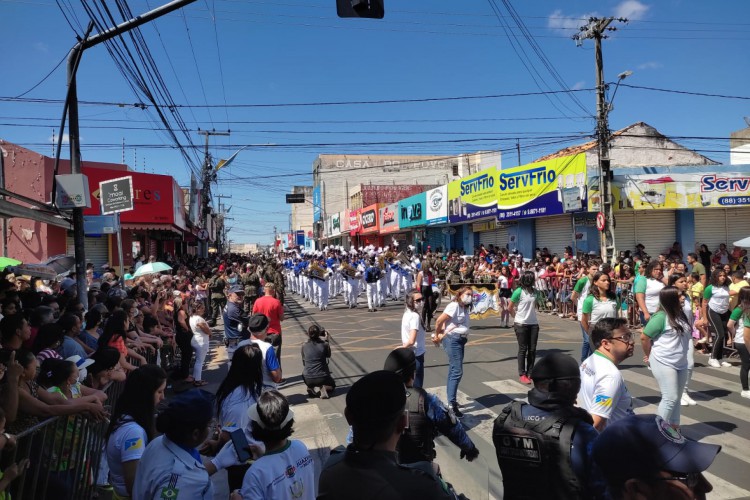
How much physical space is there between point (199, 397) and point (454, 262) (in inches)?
671

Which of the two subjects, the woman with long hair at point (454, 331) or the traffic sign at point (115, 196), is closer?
the woman with long hair at point (454, 331)

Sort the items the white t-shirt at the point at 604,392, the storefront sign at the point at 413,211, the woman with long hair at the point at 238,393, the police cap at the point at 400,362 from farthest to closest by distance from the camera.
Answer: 1. the storefront sign at the point at 413,211
2. the woman with long hair at the point at 238,393
3. the police cap at the point at 400,362
4. the white t-shirt at the point at 604,392

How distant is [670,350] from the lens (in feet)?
16.6

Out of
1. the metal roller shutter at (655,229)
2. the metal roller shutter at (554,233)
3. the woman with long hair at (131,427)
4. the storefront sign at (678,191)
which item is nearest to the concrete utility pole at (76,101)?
the woman with long hair at (131,427)

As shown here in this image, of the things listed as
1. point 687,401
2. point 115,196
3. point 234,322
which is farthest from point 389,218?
point 687,401

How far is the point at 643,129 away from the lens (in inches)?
990

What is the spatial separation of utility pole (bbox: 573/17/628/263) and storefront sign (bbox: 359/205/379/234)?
2263 centimetres

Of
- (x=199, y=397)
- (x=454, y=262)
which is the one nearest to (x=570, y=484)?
(x=199, y=397)

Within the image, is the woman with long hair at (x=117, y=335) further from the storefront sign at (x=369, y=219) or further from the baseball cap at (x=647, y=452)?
the storefront sign at (x=369, y=219)

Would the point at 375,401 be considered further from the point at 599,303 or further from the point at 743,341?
the point at 743,341

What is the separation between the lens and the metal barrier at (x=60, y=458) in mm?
3287

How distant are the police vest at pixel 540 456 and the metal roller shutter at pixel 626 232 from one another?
60.7ft

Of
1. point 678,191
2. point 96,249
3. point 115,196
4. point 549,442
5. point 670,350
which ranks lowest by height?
point 670,350

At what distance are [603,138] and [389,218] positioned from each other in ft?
66.1
